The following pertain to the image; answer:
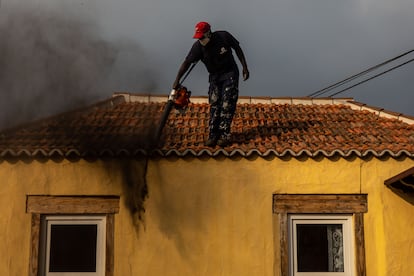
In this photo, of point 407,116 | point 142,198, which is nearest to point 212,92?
point 142,198

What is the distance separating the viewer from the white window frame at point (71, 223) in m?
7.97

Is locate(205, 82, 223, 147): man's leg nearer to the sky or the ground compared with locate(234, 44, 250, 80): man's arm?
nearer to the ground

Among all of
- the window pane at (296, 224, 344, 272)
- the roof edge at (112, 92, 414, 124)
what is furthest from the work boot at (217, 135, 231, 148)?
the roof edge at (112, 92, 414, 124)

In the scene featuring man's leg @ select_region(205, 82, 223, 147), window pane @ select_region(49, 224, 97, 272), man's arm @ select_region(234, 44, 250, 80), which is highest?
man's arm @ select_region(234, 44, 250, 80)

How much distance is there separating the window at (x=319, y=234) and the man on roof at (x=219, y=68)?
169 centimetres

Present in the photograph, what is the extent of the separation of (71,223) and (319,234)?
3826 millimetres

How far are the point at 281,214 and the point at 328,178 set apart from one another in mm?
911

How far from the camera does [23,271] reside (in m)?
7.81

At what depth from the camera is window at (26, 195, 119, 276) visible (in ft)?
26.1

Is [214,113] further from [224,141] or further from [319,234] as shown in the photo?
[319,234]

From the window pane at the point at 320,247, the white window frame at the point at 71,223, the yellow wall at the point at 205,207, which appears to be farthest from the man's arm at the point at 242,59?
the white window frame at the point at 71,223

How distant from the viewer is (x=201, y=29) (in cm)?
861

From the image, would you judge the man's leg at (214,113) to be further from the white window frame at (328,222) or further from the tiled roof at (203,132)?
the white window frame at (328,222)

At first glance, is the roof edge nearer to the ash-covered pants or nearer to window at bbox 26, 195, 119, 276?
the ash-covered pants
